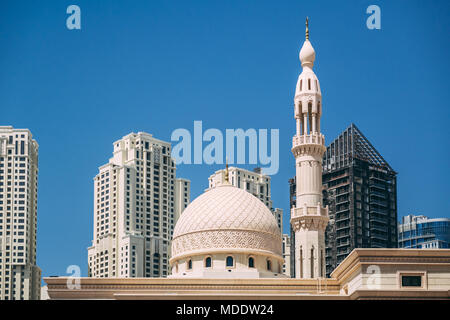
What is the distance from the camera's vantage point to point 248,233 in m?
44.2

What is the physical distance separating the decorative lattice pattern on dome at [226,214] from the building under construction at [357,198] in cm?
2122

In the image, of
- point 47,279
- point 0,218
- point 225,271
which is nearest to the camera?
point 47,279

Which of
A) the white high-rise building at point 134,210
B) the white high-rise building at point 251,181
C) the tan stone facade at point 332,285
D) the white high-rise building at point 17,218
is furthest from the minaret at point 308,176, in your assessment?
the white high-rise building at point 17,218

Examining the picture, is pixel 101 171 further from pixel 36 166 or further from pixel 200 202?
pixel 200 202

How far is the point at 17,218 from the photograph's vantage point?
199ft

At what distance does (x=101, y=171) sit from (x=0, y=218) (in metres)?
7.94

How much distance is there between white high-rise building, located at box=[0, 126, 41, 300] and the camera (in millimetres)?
60344

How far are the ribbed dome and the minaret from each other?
143cm

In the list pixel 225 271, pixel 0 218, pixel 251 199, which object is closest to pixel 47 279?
pixel 225 271

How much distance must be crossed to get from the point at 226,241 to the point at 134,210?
2249cm

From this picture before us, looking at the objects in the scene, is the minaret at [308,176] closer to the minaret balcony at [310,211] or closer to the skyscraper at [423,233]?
the minaret balcony at [310,211]

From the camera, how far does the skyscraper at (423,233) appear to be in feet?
220

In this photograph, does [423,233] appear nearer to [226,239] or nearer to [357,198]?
[357,198]
